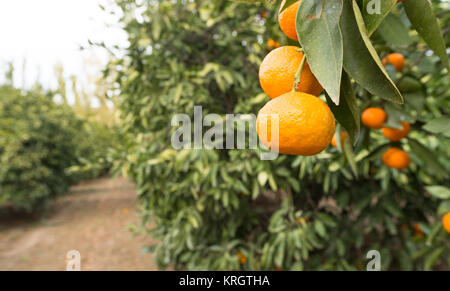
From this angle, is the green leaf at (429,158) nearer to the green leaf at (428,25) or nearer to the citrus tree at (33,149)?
the green leaf at (428,25)

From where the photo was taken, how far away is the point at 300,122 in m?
0.37

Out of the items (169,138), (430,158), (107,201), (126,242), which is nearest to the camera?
(430,158)

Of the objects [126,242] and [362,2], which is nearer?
[362,2]

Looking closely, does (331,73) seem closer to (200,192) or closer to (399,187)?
(200,192)

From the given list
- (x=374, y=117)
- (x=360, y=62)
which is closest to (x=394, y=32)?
(x=374, y=117)

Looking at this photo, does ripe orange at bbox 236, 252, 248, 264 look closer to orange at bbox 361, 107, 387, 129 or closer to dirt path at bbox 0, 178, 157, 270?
dirt path at bbox 0, 178, 157, 270

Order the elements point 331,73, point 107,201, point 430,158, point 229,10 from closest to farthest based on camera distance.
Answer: point 331,73 → point 430,158 → point 229,10 → point 107,201

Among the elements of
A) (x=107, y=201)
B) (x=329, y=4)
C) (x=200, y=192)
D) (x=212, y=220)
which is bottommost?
(x=107, y=201)

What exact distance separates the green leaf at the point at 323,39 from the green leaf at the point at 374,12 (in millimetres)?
40

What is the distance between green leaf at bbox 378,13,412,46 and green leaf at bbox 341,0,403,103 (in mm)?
381

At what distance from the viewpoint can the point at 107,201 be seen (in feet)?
18.7

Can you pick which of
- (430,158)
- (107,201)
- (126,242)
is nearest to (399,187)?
(430,158)

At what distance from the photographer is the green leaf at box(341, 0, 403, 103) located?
1.18 ft

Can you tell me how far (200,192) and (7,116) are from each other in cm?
414
